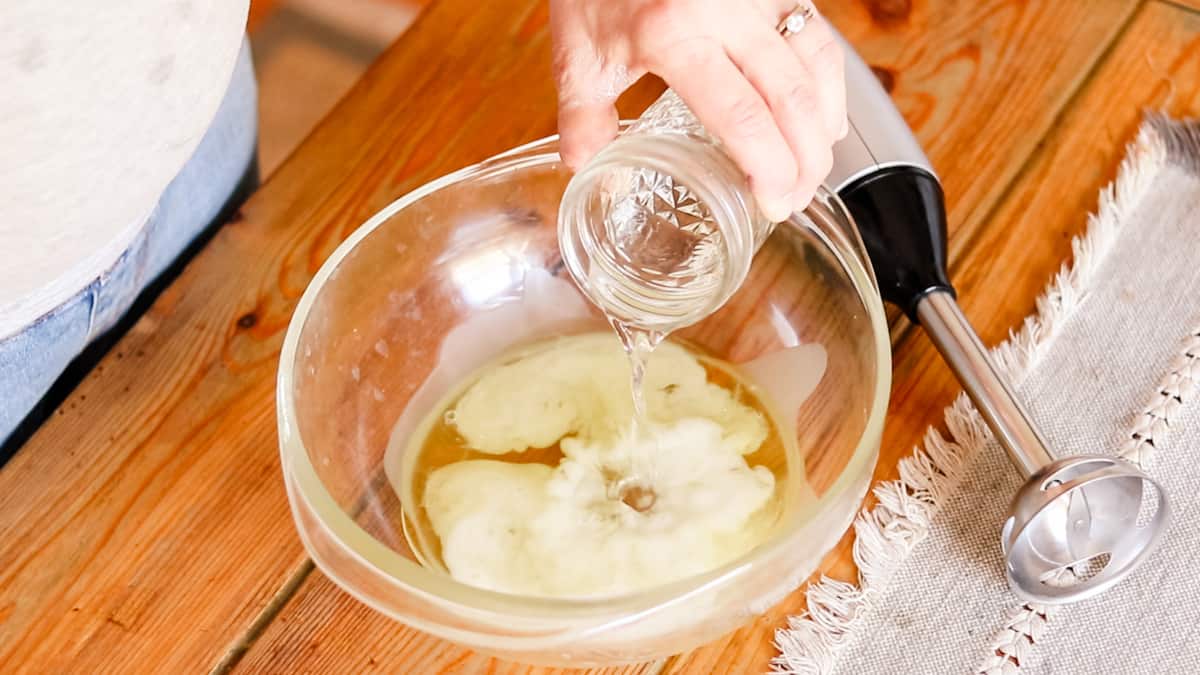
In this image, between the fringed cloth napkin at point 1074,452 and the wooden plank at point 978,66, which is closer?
the fringed cloth napkin at point 1074,452

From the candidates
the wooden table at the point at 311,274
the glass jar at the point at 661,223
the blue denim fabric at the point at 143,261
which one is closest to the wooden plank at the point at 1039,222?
the wooden table at the point at 311,274

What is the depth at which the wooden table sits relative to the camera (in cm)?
55

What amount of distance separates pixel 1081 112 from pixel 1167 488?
0.24 meters

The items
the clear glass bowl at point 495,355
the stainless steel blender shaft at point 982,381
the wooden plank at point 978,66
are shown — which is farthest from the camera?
the wooden plank at point 978,66

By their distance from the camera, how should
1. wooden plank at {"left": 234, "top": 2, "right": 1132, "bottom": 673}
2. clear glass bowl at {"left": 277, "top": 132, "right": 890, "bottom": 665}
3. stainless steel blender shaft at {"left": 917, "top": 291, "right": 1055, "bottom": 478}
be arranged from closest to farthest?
clear glass bowl at {"left": 277, "top": 132, "right": 890, "bottom": 665} → stainless steel blender shaft at {"left": 917, "top": 291, "right": 1055, "bottom": 478} → wooden plank at {"left": 234, "top": 2, "right": 1132, "bottom": 673}

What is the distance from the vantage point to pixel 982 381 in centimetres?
57

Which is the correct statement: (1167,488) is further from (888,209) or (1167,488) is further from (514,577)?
(514,577)

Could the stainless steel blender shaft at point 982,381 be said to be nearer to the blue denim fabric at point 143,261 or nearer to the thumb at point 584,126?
the thumb at point 584,126

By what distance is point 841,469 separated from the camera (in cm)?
54

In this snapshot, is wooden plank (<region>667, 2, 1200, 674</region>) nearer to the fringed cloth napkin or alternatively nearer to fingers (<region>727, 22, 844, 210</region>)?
the fringed cloth napkin

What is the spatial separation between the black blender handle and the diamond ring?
0.14m

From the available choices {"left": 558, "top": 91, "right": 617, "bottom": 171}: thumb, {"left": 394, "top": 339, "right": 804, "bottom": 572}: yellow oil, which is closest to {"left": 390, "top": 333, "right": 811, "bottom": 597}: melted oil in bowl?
{"left": 394, "top": 339, "right": 804, "bottom": 572}: yellow oil

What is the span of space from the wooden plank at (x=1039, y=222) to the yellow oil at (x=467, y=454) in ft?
0.17

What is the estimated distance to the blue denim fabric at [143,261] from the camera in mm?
609
